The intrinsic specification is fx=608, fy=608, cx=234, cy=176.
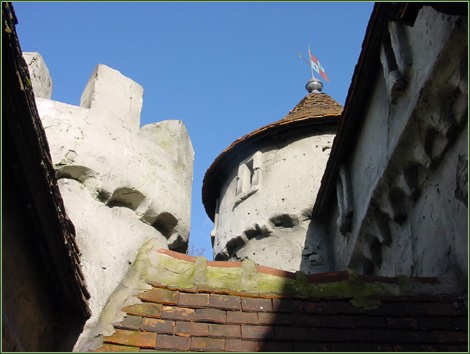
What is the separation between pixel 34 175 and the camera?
2.87 metres

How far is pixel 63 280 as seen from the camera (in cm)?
328

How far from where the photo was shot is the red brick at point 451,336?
3350 millimetres

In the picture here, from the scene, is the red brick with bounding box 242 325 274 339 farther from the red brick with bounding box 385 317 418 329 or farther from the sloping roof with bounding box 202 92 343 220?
the sloping roof with bounding box 202 92 343 220

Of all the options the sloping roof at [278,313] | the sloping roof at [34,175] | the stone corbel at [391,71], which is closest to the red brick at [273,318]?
the sloping roof at [278,313]

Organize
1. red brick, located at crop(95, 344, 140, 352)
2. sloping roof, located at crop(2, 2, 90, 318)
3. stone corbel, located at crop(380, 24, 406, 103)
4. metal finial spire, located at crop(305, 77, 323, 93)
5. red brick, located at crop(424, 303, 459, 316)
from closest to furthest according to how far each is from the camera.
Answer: sloping roof, located at crop(2, 2, 90, 318)
red brick, located at crop(95, 344, 140, 352)
red brick, located at crop(424, 303, 459, 316)
stone corbel, located at crop(380, 24, 406, 103)
metal finial spire, located at crop(305, 77, 323, 93)

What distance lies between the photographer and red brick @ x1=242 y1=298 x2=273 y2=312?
11.7 ft

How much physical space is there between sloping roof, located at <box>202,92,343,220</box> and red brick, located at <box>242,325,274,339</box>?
235 inches

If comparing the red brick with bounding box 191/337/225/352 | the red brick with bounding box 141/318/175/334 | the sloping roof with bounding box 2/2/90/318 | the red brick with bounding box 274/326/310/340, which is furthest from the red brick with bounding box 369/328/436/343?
the sloping roof with bounding box 2/2/90/318

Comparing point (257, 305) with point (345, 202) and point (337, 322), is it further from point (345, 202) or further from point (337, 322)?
point (345, 202)

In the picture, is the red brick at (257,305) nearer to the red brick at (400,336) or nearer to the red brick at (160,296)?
the red brick at (160,296)

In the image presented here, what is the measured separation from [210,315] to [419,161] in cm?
203

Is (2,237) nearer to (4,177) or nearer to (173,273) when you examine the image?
(4,177)

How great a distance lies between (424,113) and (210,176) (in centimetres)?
626

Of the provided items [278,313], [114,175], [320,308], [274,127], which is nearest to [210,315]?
[278,313]
